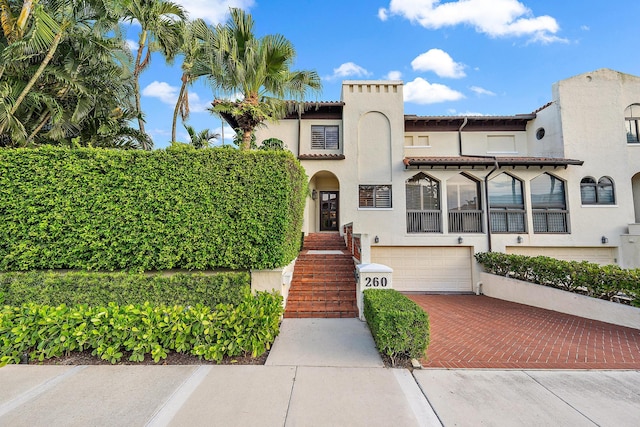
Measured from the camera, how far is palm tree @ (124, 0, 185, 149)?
11641mm

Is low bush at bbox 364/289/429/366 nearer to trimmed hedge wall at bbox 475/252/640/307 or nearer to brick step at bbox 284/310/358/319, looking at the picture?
brick step at bbox 284/310/358/319

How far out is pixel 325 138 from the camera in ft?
45.0

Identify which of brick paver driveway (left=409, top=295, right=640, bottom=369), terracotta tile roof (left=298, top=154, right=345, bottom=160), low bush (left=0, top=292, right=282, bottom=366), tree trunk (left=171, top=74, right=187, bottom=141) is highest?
tree trunk (left=171, top=74, right=187, bottom=141)

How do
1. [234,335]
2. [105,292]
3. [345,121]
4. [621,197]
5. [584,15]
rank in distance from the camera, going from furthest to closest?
[345,121] → [621,197] → [584,15] → [105,292] → [234,335]

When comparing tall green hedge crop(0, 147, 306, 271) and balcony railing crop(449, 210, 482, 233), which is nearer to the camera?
tall green hedge crop(0, 147, 306, 271)

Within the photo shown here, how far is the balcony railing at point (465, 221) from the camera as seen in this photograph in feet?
40.5

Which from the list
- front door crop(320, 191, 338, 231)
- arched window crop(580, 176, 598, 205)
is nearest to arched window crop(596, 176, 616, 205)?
arched window crop(580, 176, 598, 205)

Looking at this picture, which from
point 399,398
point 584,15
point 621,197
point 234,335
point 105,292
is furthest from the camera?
point 621,197

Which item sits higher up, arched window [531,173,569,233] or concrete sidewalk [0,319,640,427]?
arched window [531,173,569,233]

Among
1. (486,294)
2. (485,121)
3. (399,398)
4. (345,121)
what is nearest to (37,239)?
(399,398)

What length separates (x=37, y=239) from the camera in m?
5.70

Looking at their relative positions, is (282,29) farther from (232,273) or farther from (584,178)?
(584,178)

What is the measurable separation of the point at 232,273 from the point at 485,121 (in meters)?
15.0

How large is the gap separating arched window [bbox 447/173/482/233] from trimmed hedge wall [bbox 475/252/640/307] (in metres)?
2.14
